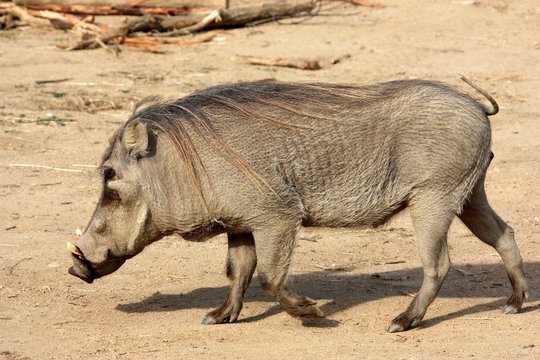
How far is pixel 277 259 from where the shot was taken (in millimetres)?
4340

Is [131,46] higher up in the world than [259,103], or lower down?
lower down

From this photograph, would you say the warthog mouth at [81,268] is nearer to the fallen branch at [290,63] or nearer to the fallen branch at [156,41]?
the fallen branch at [290,63]

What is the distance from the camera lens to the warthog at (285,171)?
14.1 ft

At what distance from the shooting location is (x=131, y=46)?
11.3m

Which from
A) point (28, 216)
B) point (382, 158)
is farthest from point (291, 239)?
point (28, 216)

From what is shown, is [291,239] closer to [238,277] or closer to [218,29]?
[238,277]

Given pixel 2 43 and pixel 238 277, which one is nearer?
pixel 238 277

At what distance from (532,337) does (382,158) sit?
1.19m

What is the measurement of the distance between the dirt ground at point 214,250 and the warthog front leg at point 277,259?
19cm

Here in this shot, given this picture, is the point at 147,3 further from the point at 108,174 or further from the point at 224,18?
the point at 108,174

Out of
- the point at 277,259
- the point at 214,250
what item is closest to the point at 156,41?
the point at 214,250

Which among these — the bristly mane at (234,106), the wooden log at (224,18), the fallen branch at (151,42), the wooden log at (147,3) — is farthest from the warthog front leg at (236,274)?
the wooden log at (147,3)

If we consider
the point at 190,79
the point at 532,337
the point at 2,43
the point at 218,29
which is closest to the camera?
the point at 532,337

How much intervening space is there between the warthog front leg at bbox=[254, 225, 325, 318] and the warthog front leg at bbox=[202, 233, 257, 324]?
12.7 inches
